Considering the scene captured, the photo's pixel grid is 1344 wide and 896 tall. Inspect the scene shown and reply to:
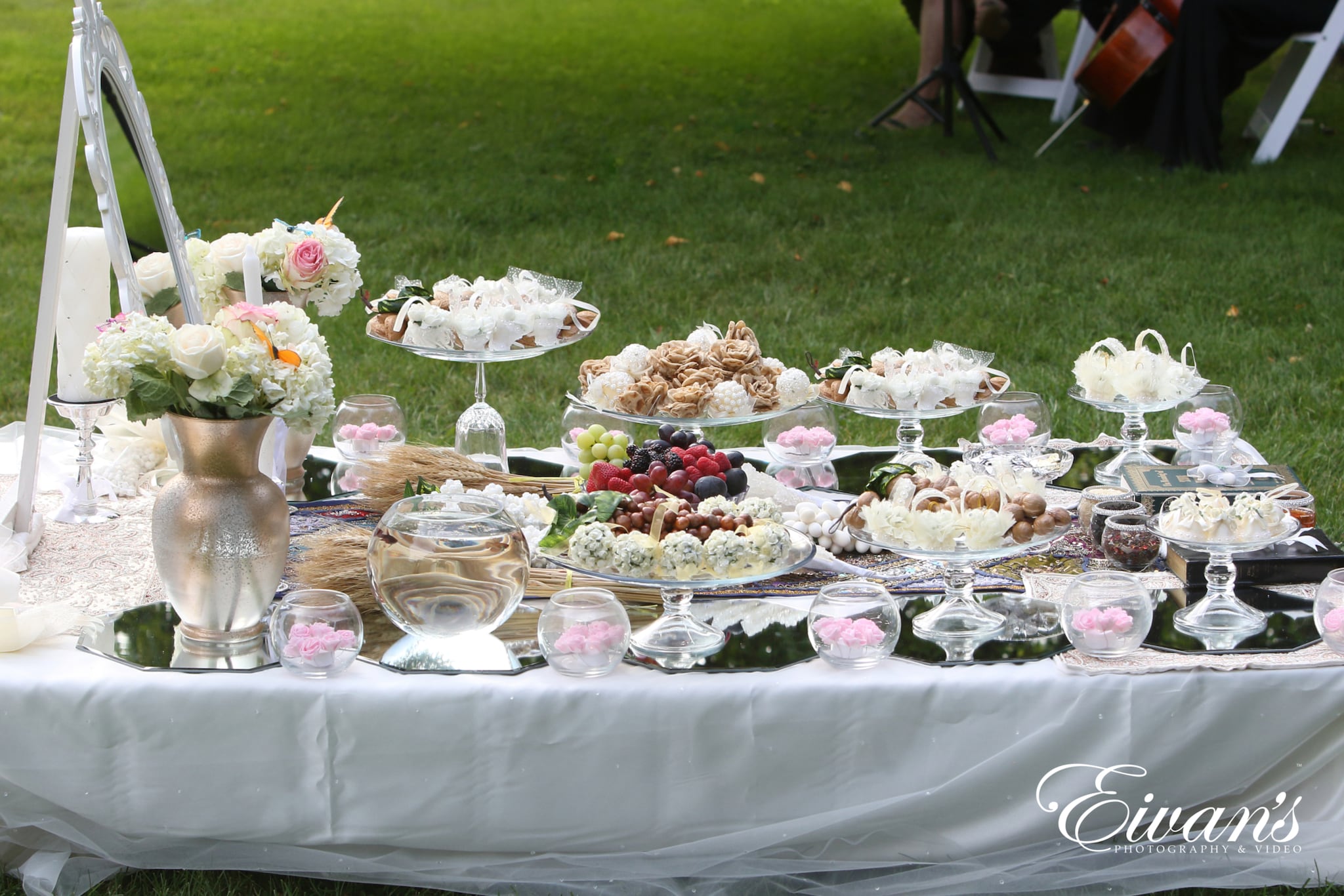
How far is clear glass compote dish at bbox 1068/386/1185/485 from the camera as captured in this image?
329cm

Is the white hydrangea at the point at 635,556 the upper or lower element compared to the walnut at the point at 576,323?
lower

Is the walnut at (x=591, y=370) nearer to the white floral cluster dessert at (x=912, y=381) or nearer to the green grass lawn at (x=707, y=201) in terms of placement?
the white floral cluster dessert at (x=912, y=381)

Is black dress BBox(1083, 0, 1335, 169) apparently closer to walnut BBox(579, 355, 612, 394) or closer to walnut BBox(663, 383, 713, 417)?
walnut BBox(579, 355, 612, 394)

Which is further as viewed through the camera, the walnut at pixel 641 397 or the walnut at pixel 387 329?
the walnut at pixel 387 329

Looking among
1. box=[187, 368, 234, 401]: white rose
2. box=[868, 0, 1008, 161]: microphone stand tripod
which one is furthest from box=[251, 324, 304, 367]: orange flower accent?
box=[868, 0, 1008, 161]: microphone stand tripod

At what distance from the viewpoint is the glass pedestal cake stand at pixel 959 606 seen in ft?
7.88

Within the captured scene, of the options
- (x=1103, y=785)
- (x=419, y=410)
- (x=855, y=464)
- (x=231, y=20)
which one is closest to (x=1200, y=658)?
(x=1103, y=785)

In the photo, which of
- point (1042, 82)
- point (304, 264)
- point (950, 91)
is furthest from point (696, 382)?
point (1042, 82)

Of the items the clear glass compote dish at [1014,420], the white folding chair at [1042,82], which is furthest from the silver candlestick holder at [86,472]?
the white folding chair at [1042,82]

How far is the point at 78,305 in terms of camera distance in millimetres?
3094

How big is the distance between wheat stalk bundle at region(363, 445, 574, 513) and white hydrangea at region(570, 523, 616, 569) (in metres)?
0.66

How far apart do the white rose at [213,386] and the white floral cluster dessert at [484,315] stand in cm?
96

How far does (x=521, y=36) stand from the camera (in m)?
13.3

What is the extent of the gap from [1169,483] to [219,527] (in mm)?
2005
